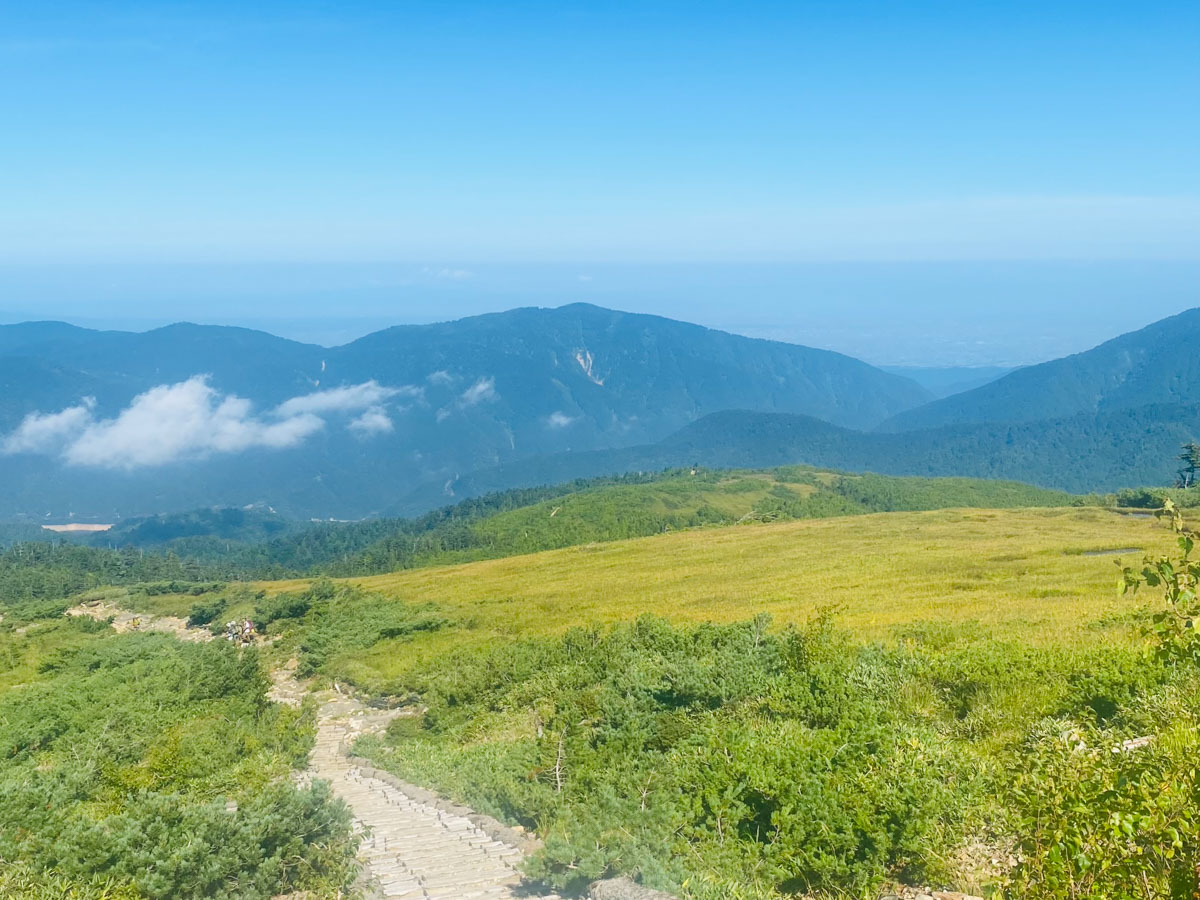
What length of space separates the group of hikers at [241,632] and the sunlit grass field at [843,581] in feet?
36.2

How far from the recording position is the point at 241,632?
49.4 m

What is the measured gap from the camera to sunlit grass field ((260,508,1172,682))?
31516 mm

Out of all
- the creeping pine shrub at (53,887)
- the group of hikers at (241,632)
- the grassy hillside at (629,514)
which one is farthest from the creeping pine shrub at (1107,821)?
the grassy hillside at (629,514)

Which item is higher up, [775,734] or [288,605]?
[775,734]

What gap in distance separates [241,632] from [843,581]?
35.9 meters

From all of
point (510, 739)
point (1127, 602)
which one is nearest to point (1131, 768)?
point (510, 739)

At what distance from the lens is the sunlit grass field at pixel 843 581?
1241 inches

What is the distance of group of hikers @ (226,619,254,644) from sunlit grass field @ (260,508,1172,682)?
36.2ft

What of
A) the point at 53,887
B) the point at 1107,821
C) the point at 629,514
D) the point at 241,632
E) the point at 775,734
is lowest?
the point at 629,514

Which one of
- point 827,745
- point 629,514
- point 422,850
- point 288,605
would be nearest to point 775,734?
point 827,745

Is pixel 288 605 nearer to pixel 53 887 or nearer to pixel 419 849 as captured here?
pixel 419 849

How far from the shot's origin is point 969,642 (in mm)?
22156

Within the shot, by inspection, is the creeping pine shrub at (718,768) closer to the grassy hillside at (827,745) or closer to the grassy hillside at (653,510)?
the grassy hillside at (827,745)

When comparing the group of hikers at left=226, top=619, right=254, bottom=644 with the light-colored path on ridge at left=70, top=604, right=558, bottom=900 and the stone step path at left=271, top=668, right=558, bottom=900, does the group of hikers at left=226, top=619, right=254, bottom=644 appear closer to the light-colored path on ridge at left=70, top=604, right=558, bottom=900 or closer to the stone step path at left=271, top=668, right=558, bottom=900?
the light-colored path on ridge at left=70, top=604, right=558, bottom=900
